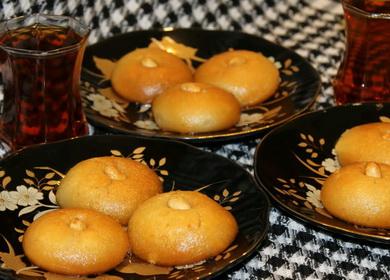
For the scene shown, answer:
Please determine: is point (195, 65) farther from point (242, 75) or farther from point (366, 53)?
point (366, 53)

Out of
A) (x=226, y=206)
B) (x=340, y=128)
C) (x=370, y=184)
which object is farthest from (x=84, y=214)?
(x=340, y=128)

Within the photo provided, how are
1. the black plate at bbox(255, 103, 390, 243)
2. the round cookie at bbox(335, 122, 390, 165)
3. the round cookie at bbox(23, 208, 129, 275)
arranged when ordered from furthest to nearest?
the round cookie at bbox(335, 122, 390, 165) → the black plate at bbox(255, 103, 390, 243) → the round cookie at bbox(23, 208, 129, 275)

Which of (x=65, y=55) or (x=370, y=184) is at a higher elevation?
(x=65, y=55)

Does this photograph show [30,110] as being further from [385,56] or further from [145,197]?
[385,56]

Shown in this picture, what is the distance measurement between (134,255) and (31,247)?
0.33 feet

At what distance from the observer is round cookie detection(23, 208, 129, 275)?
72cm

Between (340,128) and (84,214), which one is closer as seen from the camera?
(84,214)

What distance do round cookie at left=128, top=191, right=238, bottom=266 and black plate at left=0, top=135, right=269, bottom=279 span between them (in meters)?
0.01

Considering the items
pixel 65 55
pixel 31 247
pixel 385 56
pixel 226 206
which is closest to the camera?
pixel 31 247

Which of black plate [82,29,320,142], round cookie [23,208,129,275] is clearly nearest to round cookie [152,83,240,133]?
black plate [82,29,320,142]

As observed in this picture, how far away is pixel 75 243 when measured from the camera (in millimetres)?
→ 729

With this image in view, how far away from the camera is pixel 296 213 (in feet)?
2.71

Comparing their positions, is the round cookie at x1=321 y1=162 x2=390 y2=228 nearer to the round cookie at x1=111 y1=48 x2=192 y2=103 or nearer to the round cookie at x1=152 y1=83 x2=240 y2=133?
the round cookie at x1=152 y1=83 x2=240 y2=133

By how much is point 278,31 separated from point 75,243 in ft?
2.71
